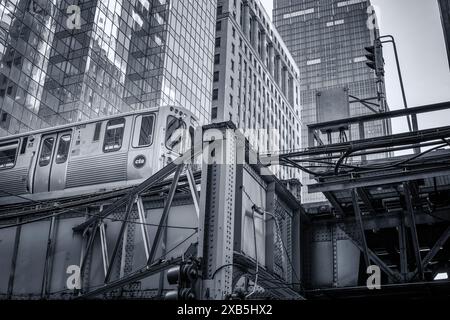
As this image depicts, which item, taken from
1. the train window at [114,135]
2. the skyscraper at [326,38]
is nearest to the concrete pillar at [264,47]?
the train window at [114,135]

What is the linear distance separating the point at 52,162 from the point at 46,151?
64 centimetres

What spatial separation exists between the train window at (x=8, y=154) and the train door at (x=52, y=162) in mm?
1368

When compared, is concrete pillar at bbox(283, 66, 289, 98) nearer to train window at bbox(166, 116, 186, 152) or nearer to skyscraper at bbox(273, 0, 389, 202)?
skyscraper at bbox(273, 0, 389, 202)

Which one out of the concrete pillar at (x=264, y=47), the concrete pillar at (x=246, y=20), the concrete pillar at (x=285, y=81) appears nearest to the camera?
the concrete pillar at (x=246, y=20)

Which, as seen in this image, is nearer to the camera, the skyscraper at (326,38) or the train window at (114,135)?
the train window at (114,135)

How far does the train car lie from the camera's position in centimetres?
1509

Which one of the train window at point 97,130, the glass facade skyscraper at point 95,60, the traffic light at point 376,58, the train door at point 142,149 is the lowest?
the train door at point 142,149

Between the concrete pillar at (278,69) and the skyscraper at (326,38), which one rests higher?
the skyscraper at (326,38)

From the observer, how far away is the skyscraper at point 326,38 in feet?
610

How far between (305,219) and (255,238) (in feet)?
12.0

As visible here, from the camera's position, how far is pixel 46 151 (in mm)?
17219

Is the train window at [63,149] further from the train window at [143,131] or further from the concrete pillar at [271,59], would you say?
the concrete pillar at [271,59]

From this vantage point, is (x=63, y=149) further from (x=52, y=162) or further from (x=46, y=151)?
(x=46, y=151)

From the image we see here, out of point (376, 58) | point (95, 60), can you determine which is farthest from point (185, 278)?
point (95, 60)
